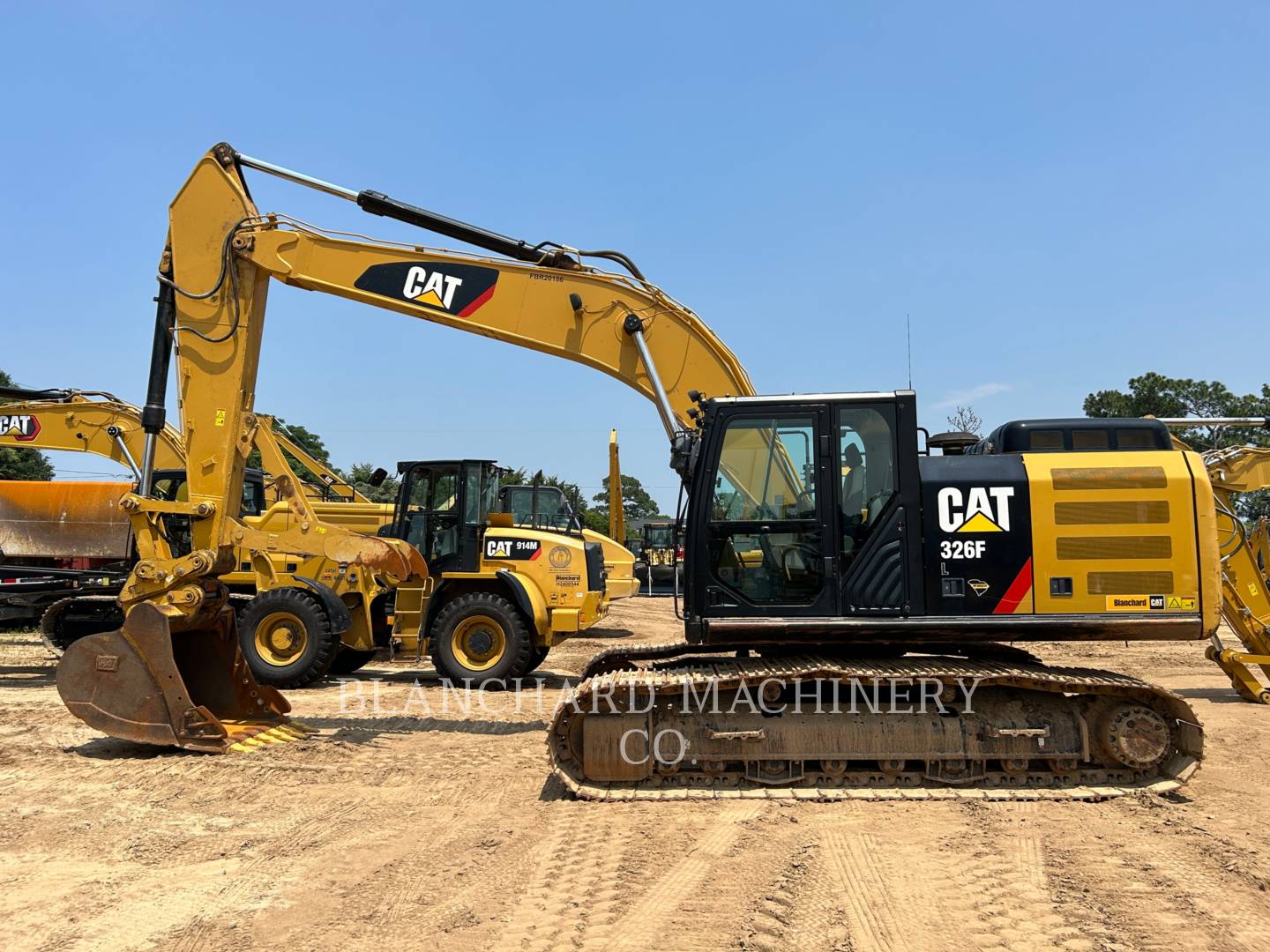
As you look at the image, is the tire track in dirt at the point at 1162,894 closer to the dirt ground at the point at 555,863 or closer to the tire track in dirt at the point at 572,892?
the dirt ground at the point at 555,863

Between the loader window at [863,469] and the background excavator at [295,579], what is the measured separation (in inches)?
224

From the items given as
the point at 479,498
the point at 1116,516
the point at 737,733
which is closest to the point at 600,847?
the point at 737,733

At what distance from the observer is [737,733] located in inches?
239

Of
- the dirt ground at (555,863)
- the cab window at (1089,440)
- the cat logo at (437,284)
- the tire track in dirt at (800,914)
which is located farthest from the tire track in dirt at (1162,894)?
the cat logo at (437,284)

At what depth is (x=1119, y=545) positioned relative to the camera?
239 inches

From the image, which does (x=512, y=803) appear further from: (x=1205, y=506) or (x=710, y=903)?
(x=1205, y=506)

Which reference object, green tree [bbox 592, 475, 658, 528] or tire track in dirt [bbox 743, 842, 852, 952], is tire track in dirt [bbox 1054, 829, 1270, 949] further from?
green tree [bbox 592, 475, 658, 528]

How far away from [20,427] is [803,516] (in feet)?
52.0

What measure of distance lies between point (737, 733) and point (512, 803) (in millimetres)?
1589

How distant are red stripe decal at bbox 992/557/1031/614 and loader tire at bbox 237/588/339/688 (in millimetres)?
7918

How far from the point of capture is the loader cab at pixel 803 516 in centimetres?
609

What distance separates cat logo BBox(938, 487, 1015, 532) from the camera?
20.0 feet

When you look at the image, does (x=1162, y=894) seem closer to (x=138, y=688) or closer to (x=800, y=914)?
(x=800, y=914)

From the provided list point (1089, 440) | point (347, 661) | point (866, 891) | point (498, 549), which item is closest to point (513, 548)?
point (498, 549)
